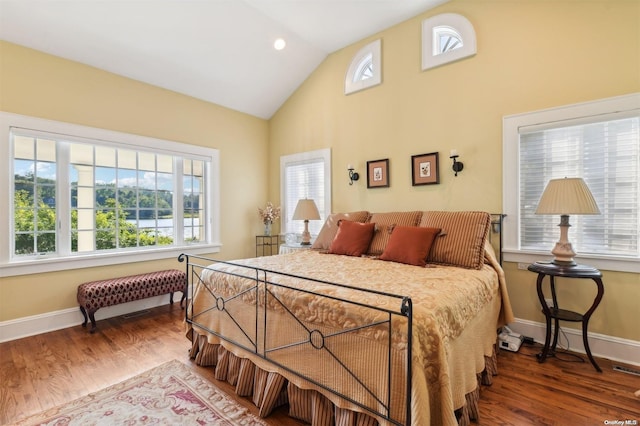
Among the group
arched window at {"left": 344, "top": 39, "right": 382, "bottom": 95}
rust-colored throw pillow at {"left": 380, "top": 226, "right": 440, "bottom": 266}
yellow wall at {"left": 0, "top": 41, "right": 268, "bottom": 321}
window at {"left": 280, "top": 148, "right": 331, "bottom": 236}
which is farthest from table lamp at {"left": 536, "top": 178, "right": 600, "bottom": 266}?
yellow wall at {"left": 0, "top": 41, "right": 268, "bottom": 321}

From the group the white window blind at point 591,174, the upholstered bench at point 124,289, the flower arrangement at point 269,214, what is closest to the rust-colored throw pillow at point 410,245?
the white window blind at point 591,174

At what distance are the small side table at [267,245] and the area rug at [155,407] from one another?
10.2ft

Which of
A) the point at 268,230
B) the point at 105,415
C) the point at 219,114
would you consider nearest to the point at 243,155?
the point at 219,114

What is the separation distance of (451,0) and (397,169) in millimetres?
1938

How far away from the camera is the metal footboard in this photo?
1.36 m

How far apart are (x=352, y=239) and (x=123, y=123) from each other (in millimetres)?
3167

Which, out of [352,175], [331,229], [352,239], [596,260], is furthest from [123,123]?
[596,260]

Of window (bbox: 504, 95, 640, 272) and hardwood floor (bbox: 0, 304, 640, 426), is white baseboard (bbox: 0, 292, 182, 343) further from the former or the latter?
window (bbox: 504, 95, 640, 272)

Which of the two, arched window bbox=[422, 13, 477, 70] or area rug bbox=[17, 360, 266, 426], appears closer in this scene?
area rug bbox=[17, 360, 266, 426]

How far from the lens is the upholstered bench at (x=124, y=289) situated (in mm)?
3143

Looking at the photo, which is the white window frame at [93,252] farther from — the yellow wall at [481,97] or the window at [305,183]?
the yellow wall at [481,97]

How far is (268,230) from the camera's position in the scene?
5.24 meters

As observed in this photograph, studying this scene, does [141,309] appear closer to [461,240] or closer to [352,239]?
[352,239]

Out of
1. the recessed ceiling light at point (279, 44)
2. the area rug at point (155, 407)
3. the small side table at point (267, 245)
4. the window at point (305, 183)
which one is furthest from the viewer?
the small side table at point (267, 245)
